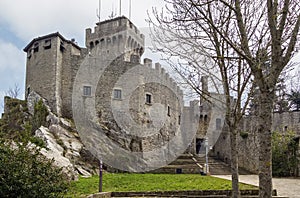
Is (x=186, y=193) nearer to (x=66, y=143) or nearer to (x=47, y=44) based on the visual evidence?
(x=66, y=143)

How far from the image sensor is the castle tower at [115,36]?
30.1m

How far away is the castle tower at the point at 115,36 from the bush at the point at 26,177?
934 inches

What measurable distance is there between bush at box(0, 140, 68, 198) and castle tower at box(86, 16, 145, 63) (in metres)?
23.7

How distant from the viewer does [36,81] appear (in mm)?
25391

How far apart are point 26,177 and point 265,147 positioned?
3.93m

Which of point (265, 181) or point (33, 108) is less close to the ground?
point (33, 108)

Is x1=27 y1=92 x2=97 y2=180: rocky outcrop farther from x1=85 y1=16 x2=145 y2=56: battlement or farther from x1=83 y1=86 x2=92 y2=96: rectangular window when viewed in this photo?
x1=85 y1=16 x2=145 y2=56: battlement

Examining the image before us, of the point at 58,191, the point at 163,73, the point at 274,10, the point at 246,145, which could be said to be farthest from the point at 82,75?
the point at 274,10

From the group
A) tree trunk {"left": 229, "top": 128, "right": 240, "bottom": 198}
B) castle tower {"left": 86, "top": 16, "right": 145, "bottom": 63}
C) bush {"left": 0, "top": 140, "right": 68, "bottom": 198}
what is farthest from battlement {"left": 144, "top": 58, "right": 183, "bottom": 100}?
bush {"left": 0, "top": 140, "right": 68, "bottom": 198}

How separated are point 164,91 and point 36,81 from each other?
36.2ft

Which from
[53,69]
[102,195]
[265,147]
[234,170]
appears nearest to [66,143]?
[53,69]

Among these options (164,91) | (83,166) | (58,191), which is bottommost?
(83,166)

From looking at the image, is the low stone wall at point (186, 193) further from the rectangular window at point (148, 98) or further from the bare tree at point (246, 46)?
the rectangular window at point (148, 98)

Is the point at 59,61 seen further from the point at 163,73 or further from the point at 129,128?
the point at 163,73
